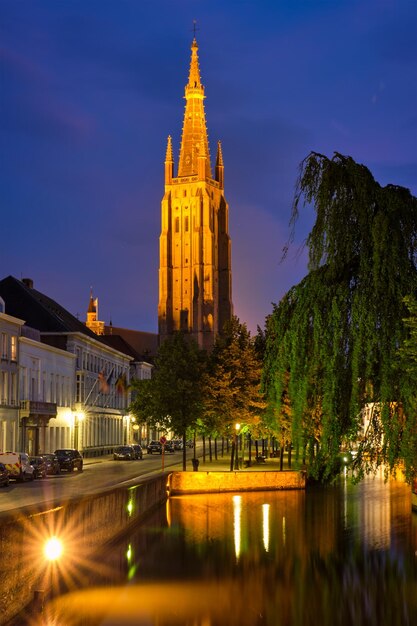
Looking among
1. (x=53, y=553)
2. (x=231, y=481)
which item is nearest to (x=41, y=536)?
(x=53, y=553)

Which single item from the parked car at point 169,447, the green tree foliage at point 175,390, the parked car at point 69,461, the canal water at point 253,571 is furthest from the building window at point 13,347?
the parked car at point 169,447

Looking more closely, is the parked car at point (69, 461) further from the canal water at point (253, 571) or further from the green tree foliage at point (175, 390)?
the canal water at point (253, 571)

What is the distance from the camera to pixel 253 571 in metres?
29.6

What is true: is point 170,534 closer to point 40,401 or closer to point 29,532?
point 29,532

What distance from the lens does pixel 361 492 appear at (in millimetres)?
57469

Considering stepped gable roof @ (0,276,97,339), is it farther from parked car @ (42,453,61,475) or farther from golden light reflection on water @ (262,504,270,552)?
golden light reflection on water @ (262,504,270,552)

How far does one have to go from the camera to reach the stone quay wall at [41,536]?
18203 millimetres

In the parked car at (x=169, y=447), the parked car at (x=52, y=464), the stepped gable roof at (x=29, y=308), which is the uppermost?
the stepped gable roof at (x=29, y=308)

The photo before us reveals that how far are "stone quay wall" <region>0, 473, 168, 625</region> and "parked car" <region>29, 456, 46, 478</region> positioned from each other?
2616 centimetres

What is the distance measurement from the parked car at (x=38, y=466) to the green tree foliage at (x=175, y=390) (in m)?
10.6

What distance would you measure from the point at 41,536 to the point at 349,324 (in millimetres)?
7611

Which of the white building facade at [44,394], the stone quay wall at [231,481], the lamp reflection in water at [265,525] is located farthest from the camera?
the white building facade at [44,394]

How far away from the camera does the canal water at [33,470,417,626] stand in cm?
2266

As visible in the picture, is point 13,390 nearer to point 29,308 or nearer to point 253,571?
point 29,308
